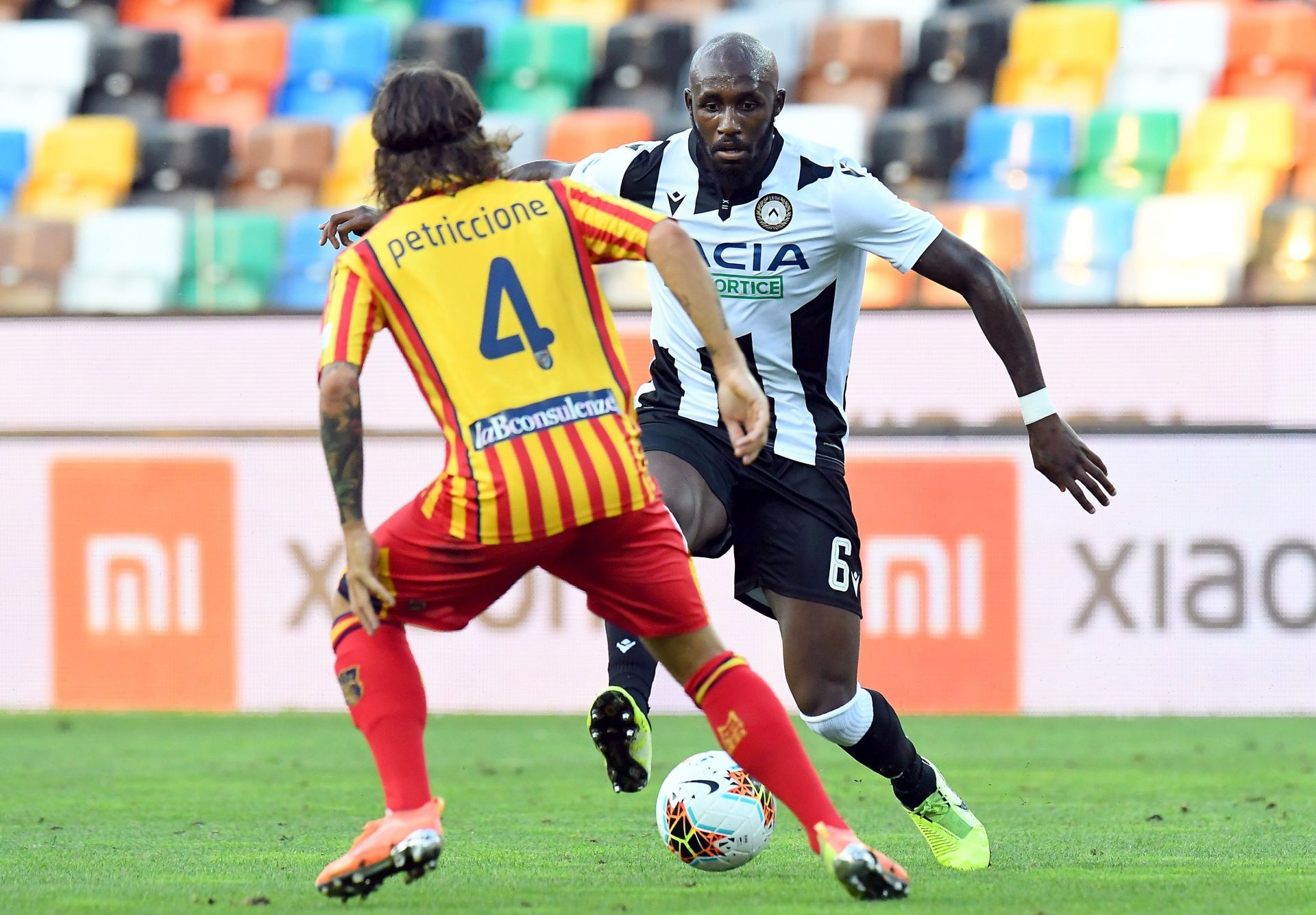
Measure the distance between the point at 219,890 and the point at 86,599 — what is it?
17.1ft

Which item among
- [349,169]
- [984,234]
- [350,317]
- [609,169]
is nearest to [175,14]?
[349,169]

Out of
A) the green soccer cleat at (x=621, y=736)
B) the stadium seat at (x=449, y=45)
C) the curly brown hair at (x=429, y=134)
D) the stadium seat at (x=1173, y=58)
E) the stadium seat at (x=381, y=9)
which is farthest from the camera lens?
the stadium seat at (x=381, y=9)

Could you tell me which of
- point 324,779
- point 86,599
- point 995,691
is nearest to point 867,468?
point 995,691

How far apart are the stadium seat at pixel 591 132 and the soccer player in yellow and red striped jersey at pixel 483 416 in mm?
8613

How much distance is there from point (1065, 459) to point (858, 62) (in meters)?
9.28

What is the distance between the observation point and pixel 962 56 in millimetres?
13523

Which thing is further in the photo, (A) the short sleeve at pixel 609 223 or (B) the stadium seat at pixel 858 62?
(B) the stadium seat at pixel 858 62

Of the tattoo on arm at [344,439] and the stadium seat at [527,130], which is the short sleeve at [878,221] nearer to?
the tattoo on arm at [344,439]

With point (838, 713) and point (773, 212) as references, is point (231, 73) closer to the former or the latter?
point (773, 212)

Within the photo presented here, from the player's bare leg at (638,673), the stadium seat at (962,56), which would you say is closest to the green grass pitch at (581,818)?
the player's bare leg at (638,673)

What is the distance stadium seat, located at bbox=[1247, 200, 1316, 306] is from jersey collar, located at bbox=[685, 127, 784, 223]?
16.4ft

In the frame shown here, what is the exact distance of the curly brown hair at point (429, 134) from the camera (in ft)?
12.8

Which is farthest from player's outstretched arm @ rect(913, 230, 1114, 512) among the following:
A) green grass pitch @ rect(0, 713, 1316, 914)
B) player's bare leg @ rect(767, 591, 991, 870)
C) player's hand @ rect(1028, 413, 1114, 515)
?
green grass pitch @ rect(0, 713, 1316, 914)

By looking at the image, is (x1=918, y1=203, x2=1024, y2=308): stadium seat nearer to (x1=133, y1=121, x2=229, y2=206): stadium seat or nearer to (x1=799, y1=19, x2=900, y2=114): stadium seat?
(x1=799, y1=19, x2=900, y2=114): stadium seat
